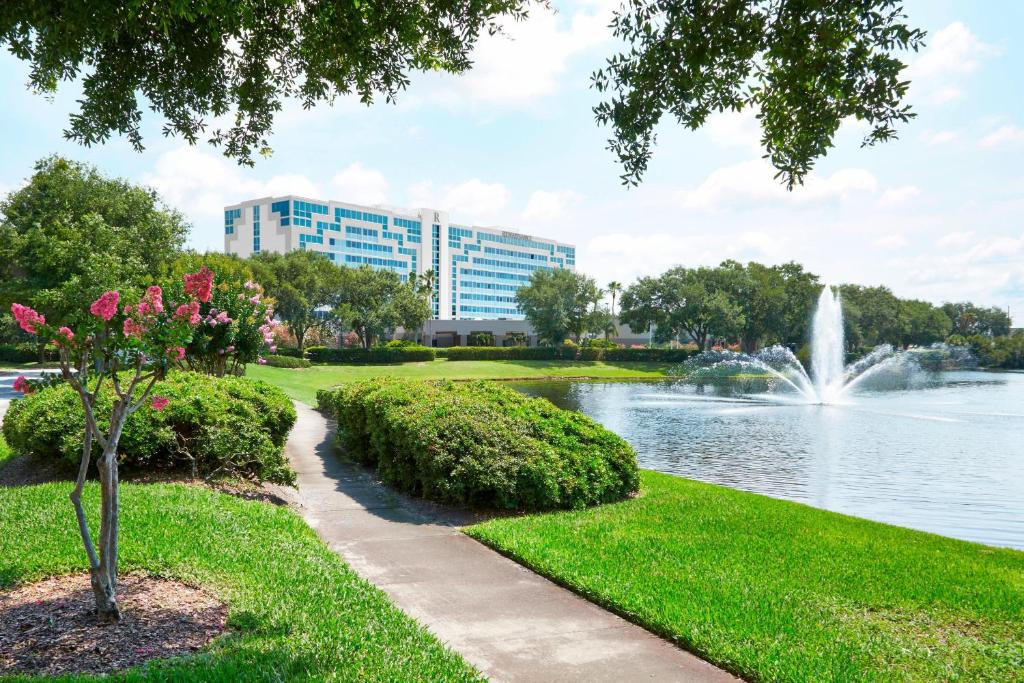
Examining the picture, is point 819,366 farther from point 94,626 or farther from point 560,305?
point 94,626

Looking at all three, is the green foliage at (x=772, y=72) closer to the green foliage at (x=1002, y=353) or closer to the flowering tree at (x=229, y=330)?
the flowering tree at (x=229, y=330)

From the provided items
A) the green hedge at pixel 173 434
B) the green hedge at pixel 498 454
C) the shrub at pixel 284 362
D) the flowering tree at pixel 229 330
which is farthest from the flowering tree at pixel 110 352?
the shrub at pixel 284 362

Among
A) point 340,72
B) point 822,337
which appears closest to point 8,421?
point 340,72

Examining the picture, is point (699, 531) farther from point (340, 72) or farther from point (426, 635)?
point (340, 72)

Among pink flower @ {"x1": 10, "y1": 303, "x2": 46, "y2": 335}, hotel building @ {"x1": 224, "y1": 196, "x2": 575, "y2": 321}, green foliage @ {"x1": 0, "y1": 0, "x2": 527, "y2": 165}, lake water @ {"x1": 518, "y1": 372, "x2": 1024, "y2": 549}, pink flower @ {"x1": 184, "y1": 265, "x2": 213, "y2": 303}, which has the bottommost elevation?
lake water @ {"x1": 518, "y1": 372, "x2": 1024, "y2": 549}

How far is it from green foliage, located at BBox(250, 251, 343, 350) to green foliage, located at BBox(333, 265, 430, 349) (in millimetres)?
1435

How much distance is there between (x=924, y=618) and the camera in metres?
6.08

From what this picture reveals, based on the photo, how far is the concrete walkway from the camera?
500 cm

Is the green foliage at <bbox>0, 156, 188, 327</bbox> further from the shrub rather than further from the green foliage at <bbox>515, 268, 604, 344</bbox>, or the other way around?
the green foliage at <bbox>515, 268, 604, 344</bbox>

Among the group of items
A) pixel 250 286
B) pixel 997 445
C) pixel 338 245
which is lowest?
pixel 997 445

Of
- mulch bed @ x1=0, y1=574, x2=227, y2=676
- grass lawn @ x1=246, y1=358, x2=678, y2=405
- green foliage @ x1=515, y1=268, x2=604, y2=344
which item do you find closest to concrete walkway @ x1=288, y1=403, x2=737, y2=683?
mulch bed @ x1=0, y1=574, x2=227, y2=676

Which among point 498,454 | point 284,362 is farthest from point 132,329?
point 284,362

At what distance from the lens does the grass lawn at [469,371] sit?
43750 millimetres

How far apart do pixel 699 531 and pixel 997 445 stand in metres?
16.4
